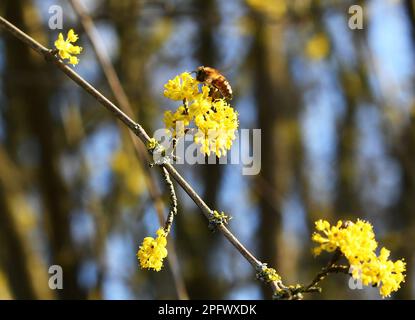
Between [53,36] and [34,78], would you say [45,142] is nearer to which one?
[34,78]

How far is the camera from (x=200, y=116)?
9.82 feet

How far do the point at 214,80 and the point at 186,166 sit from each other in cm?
751

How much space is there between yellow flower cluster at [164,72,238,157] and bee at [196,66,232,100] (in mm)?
86

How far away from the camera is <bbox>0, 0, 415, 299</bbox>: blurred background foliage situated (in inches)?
289

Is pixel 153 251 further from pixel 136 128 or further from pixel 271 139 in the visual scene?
pixel 271 139

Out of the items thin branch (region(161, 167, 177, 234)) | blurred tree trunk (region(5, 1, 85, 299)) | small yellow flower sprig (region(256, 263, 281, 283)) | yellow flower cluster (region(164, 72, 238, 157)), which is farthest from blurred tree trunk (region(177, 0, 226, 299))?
small yellow flower sprig (region(256, 263, 281, 283))

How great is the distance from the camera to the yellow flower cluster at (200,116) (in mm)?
3004

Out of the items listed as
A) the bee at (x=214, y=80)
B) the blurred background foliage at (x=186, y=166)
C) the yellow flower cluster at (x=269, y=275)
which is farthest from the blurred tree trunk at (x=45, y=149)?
the yellow flower cluster at (x=269, y=275)

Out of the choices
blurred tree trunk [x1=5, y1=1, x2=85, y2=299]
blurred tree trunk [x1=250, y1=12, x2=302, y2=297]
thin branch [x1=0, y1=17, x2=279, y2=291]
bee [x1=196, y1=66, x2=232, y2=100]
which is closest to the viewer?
thin branch [x1=0, y1=17, x2=279, y2=291]

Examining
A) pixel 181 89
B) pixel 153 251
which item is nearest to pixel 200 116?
pixel 181 89

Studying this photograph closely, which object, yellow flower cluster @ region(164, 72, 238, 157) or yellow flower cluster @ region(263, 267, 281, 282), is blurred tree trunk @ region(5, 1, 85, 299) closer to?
yellow flower cluster @ region(164, 72, 238, 157)

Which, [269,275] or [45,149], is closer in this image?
[269,275]
